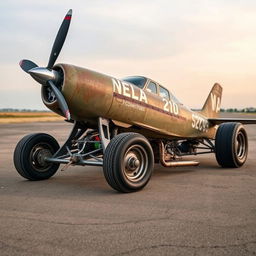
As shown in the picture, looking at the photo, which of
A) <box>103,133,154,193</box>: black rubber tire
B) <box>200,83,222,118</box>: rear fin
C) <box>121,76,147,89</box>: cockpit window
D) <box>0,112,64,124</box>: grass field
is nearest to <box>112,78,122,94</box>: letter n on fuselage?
<box>121,76,147,89</box>: cockpit window

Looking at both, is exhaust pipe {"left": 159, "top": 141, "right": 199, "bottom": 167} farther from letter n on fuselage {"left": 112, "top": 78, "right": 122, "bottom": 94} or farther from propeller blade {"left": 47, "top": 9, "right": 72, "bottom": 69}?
propeller blade {"left": 47, "top": 9, "right": 72, "bottom": 69}

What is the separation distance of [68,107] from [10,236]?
3.48 meters

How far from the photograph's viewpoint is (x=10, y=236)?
160 inches

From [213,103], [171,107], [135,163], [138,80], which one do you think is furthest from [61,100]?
[213,103]

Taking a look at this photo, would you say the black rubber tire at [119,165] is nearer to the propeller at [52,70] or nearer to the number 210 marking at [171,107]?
the propeller at [52,70]

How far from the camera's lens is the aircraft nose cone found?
6.85m

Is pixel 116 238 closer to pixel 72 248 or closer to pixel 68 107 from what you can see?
→ pixel 72 248

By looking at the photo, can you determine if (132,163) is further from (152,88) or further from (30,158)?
(152,88)

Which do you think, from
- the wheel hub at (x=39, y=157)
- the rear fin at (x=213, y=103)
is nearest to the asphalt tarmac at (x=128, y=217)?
the wheel hub at (x=39, y=157)

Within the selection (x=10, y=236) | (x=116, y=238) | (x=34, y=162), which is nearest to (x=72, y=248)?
(x=116, y=238)

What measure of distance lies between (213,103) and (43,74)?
7.42m

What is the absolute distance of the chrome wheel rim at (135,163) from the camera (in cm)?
679

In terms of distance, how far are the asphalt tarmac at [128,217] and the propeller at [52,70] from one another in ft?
5.30

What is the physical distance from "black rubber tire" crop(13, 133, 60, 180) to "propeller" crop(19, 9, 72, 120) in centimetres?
145
